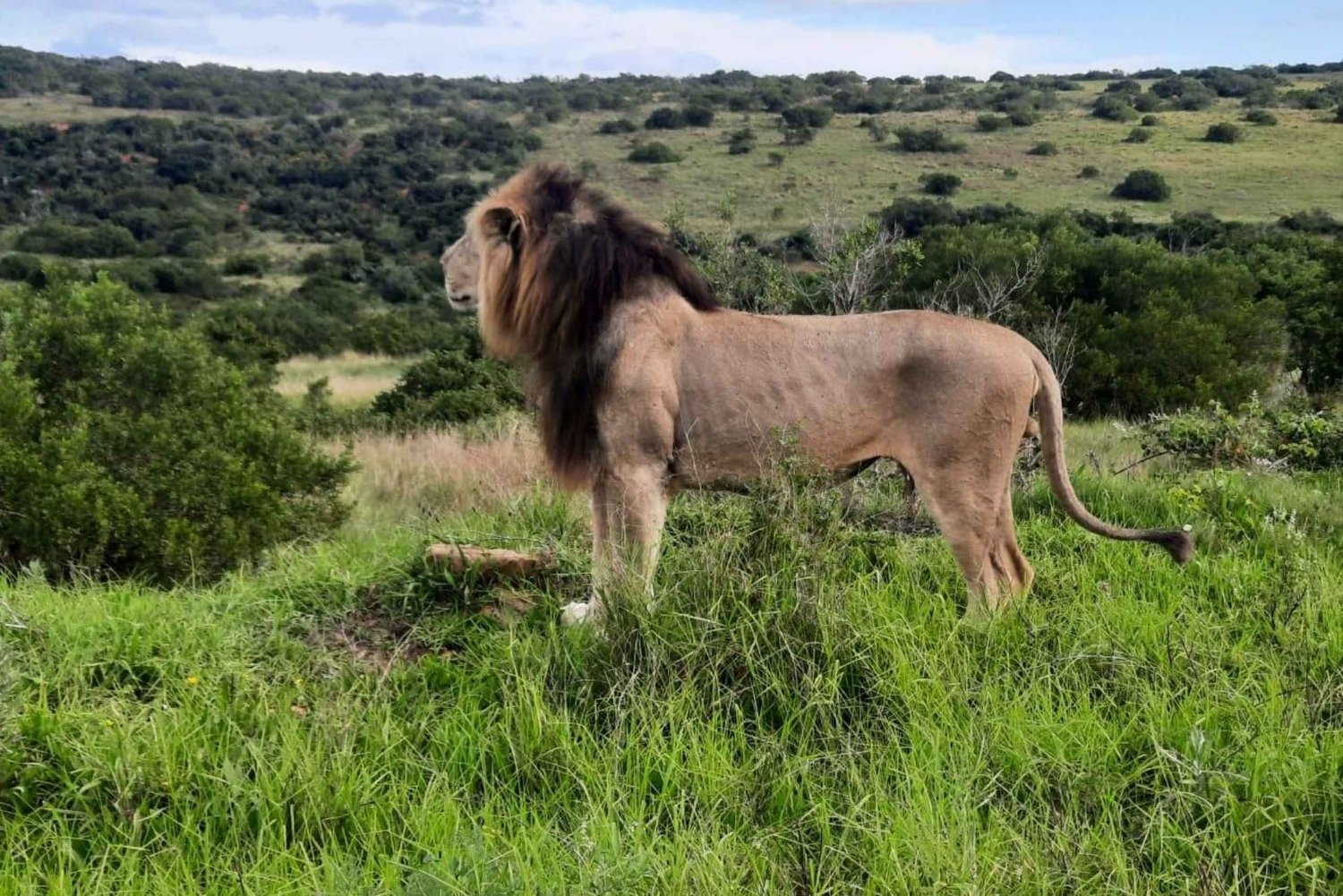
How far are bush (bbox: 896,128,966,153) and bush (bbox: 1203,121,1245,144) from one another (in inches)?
417

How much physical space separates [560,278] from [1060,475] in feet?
6.86

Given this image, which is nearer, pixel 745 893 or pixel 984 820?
pixel 745 893

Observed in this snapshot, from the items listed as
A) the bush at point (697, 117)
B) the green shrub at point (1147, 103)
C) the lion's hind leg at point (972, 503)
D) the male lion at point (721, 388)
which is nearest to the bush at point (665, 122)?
the bush at point (697, 117)

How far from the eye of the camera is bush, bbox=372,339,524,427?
1391 cm

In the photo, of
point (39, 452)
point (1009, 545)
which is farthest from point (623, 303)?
point (39, 452)

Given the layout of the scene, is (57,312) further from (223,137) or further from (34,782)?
(223,137)

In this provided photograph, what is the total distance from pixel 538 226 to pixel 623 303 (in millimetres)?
493

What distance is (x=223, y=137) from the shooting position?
63344mm

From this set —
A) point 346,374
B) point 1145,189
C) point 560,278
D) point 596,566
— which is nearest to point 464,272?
point 560,278

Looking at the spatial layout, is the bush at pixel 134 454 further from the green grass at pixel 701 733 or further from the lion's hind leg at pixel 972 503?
the lion's hind leg at pixel 972 503

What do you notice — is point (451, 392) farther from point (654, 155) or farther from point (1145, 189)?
point (654, 155)

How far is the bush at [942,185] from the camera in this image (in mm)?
40969

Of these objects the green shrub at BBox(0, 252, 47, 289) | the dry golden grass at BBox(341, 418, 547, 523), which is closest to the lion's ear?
the dry golden grass at BBox(341, 418, 547, 523)

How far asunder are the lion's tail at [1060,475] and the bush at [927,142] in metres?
48.8
